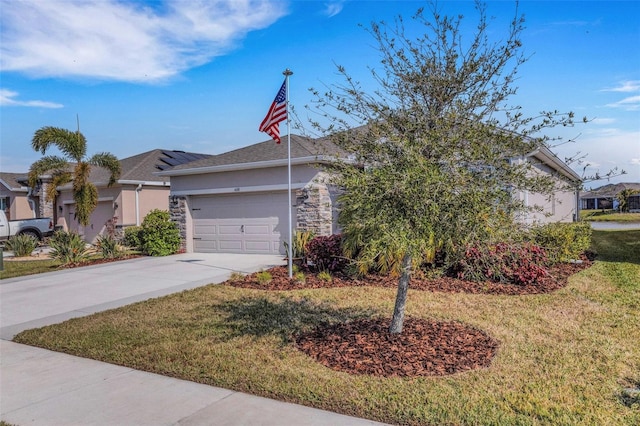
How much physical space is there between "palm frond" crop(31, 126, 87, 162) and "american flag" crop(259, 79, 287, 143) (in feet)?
38.0

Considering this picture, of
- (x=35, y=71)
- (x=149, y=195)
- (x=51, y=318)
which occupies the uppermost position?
(x=35, y=71)

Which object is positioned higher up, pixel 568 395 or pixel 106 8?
pixel 106 8

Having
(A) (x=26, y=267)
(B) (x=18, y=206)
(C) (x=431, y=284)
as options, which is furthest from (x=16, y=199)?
(C) (x=431, y=284)

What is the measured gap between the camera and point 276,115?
10.1 meters

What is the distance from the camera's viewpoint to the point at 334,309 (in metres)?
6.88

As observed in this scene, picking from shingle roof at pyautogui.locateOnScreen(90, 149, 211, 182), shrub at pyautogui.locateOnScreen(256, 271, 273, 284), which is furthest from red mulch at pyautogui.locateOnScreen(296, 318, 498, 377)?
shingle roof at pyautogui.locateOnScreen(90, 149, 211, 182)

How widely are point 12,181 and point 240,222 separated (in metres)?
19.8

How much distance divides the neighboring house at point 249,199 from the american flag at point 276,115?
7.76 feet

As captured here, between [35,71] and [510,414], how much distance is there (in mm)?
14191

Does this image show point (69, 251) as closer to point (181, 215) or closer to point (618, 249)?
point (181, 215)

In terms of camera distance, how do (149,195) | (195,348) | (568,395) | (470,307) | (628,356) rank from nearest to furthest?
(568,395), (628,356), (195,348), (470,307), (149,195)

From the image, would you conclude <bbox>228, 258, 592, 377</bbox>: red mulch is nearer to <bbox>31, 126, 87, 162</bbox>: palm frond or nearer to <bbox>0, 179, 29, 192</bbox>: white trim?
<bbox>31, 126, 87, 162</bbox>: palm frond

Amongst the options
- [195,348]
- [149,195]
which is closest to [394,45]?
[195,348]

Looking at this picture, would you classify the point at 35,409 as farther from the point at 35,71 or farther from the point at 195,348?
the point at 35,71
